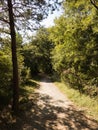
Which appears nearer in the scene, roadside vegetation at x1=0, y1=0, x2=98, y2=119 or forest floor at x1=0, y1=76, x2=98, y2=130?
forest floor at x1=0, y1=76, x2=98, y2=130

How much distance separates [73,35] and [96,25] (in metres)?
2.77

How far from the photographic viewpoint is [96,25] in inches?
651

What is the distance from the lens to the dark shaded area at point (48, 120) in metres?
8.33

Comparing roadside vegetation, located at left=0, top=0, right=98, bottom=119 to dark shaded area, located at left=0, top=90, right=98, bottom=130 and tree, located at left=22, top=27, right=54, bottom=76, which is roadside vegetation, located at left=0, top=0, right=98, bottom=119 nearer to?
dark shaded area, located at left=0, top=90, right=98, bottom=130

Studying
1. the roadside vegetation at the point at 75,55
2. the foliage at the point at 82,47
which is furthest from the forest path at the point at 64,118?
the foliage at the point at 82,47

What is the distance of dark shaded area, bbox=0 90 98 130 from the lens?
8328 mm

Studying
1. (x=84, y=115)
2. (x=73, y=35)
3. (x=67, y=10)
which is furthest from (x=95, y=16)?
(x=84, y=115)

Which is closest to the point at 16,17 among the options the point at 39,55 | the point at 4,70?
the point at 4,70

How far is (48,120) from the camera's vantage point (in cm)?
923

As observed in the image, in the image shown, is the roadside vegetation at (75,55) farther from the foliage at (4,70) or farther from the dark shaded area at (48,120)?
the dark shaded area at (48,120)

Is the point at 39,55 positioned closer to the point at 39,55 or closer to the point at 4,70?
the point at 39,55

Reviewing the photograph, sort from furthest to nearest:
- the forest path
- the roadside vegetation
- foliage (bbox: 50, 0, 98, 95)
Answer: foliage (bbox: 50, 0, 98, 95) < the roadside vegetation < the forest path

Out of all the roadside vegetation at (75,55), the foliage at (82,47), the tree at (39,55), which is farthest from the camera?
the tree at (39,55)

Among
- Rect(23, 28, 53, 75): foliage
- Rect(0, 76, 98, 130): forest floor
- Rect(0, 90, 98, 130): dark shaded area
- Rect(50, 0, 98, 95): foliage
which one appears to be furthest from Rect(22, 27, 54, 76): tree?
Answer: Rect(0, 90, 98, 130): dark shaded area
